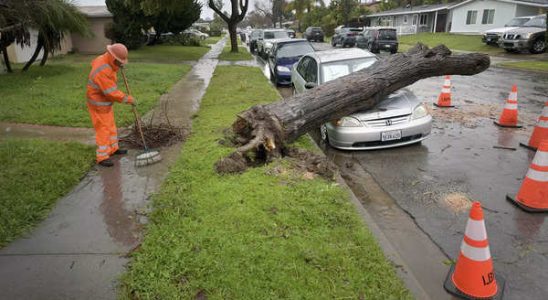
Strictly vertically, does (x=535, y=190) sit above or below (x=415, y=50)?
below

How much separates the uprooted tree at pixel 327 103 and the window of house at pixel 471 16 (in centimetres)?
3538

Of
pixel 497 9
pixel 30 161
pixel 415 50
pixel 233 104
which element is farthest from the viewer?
pixel 497 9

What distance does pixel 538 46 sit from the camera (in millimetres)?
21672

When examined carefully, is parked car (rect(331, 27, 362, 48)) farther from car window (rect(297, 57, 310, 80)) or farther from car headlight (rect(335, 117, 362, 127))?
car headlight (rect(335, 117, 362, 127))

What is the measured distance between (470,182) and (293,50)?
10435 millimetres

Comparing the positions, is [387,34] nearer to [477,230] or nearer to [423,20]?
[423,20]

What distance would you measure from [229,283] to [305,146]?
11.8 ft

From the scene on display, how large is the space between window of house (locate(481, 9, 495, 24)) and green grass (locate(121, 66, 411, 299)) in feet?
125

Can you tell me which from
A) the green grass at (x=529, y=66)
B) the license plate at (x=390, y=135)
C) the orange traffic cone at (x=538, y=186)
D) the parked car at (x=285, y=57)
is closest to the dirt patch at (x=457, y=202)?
the orange traffic cone at (x=538, y=186)

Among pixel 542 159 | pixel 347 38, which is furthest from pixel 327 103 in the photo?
pixel 347 38

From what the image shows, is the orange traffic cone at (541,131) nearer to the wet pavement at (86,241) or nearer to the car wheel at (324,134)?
the car wheel at (324,134)

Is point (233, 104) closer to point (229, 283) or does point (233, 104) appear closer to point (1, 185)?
point (1, 185)

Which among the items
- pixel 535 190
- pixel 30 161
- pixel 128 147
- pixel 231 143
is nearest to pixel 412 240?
pixel 535 190

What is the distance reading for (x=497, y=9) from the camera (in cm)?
3434
